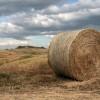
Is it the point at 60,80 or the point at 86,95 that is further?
the point at 60,80

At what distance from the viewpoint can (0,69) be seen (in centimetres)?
2152

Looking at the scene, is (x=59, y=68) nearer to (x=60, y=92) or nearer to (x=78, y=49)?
(x=78, y=49)

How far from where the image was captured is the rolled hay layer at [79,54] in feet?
51.5

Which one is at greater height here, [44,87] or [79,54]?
[79,54]

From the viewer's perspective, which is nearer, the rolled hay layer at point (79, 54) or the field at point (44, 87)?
the field at point (44, 87)

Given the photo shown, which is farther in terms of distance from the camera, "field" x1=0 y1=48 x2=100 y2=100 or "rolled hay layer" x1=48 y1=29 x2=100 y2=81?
"rolled hay layer" x1=48 y1=29 x2=100 y2=81

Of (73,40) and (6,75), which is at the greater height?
(73,40)

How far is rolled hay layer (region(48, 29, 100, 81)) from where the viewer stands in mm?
15695

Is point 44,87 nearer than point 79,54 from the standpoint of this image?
Yes

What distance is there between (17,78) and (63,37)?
291 cm

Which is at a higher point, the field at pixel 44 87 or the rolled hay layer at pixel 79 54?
the rolled hay layer at pixel 79 54

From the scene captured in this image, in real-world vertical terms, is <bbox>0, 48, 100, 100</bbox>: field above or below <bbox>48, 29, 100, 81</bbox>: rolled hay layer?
below

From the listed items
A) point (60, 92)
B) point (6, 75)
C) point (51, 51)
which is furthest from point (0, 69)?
point (60, 92)

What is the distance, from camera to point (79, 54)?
52.4 feet
